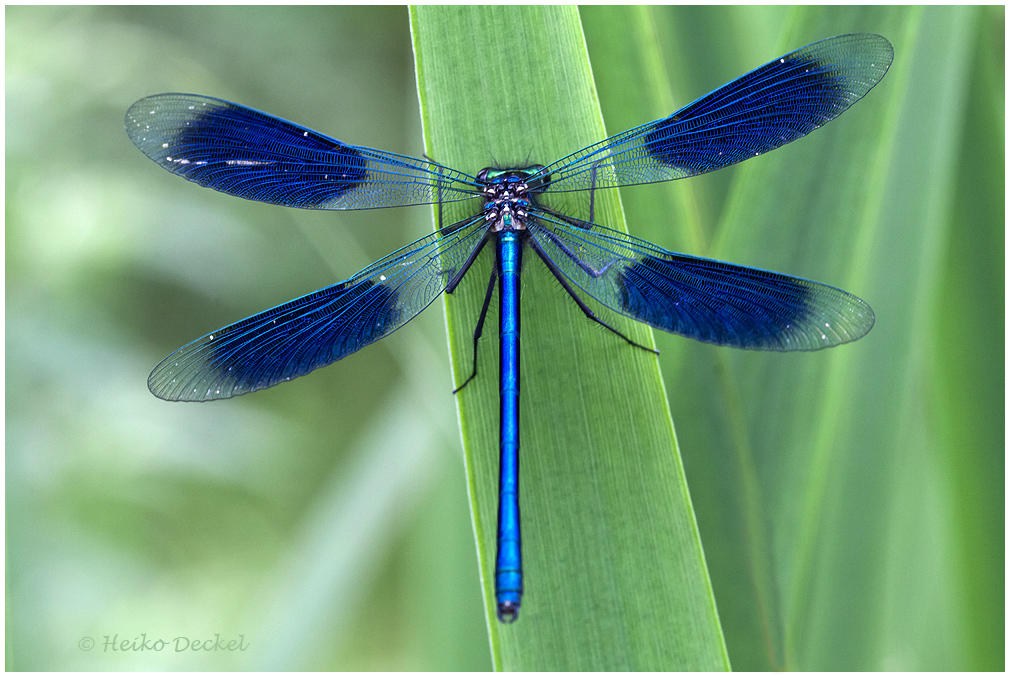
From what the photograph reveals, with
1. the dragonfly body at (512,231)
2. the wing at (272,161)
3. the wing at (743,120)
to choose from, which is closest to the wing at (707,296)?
the dragonfly body at (512,231)

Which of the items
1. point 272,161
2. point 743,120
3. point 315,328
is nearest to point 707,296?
point 743,120

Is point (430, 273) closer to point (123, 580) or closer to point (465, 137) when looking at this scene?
point (465, 137)

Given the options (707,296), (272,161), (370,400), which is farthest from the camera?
(370,400)

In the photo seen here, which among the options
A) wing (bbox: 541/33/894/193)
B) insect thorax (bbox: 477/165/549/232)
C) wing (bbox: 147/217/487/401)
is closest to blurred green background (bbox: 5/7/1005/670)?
wing (bbox: 541/33/894/193)

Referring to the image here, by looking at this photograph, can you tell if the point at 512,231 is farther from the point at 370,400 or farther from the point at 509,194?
the point at 370,400

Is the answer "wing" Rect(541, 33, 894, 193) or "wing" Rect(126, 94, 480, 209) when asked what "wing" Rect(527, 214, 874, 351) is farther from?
"wing" Rect(126, 94, 480, 209)

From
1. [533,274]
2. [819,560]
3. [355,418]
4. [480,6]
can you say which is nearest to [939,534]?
[819,560]
